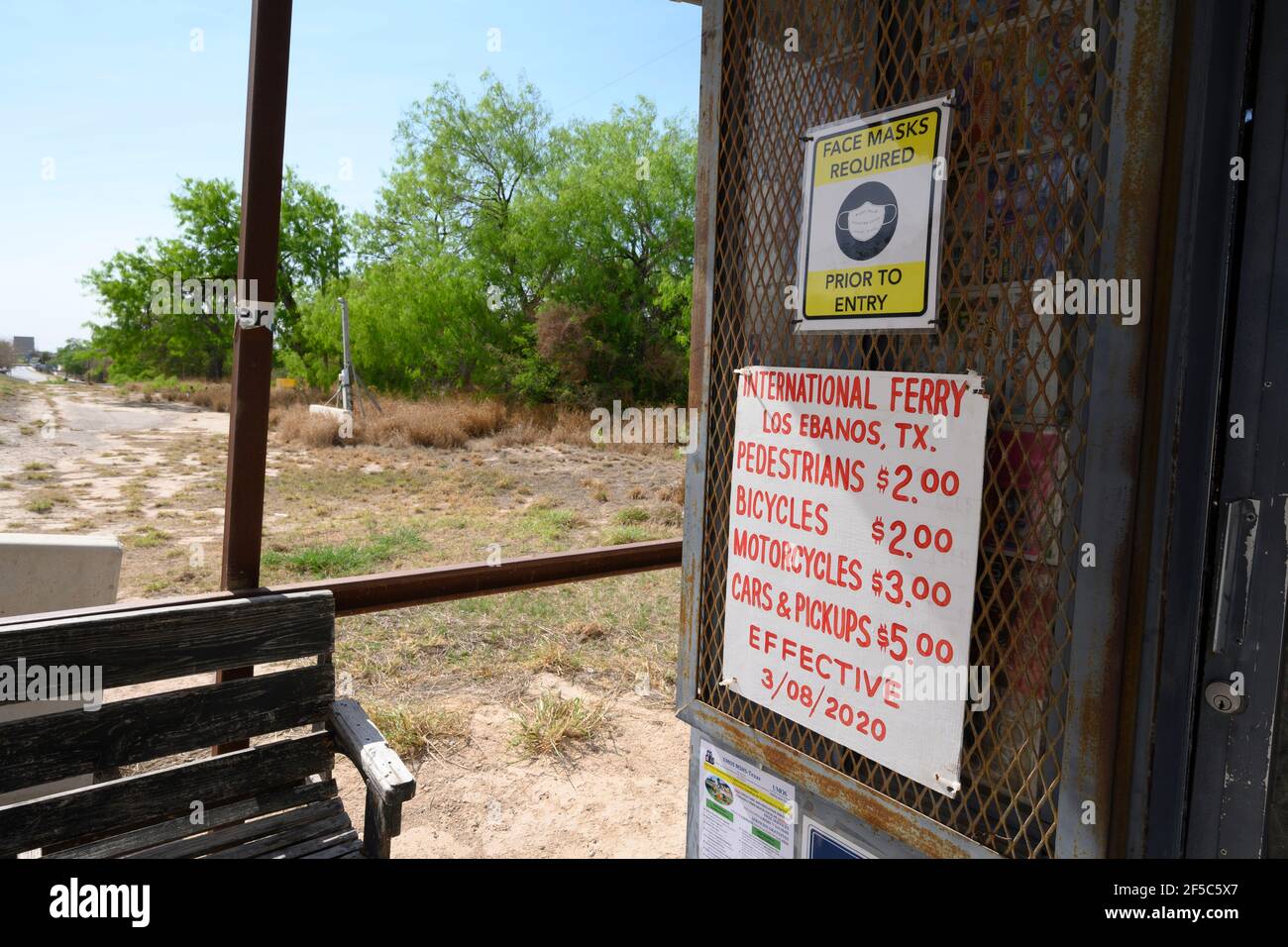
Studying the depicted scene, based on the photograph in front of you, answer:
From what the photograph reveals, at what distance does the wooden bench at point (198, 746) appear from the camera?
2.07m

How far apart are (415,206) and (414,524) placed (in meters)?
17.6

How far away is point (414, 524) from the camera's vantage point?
488 inches

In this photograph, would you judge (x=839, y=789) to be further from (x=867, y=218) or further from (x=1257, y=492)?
(x=867, y=218)

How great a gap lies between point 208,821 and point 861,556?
6.19ft

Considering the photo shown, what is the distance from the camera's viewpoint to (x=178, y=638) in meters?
2.27

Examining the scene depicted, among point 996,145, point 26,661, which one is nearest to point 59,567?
point 26,661

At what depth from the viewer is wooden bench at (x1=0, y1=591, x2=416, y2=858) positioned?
6.79ft

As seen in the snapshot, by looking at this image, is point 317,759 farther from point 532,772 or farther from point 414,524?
point 414,524

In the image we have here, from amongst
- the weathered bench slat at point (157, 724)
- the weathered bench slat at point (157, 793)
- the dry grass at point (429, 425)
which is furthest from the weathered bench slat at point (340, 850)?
the dry grass at point (429, 425)

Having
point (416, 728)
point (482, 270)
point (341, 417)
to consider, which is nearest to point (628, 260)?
point (482, 270)

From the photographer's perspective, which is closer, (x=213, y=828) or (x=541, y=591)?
(x=213, y=828)

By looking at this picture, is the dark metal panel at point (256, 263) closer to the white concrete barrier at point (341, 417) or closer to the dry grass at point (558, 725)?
the dry grass at point (558, 725)

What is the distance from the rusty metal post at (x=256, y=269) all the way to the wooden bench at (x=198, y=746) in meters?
0.13

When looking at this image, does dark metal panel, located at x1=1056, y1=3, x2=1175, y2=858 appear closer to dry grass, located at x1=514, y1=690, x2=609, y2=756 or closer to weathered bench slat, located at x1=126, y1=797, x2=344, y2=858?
weathered bench slat, located at x1=126, y1=797, x2=344, y2=858
